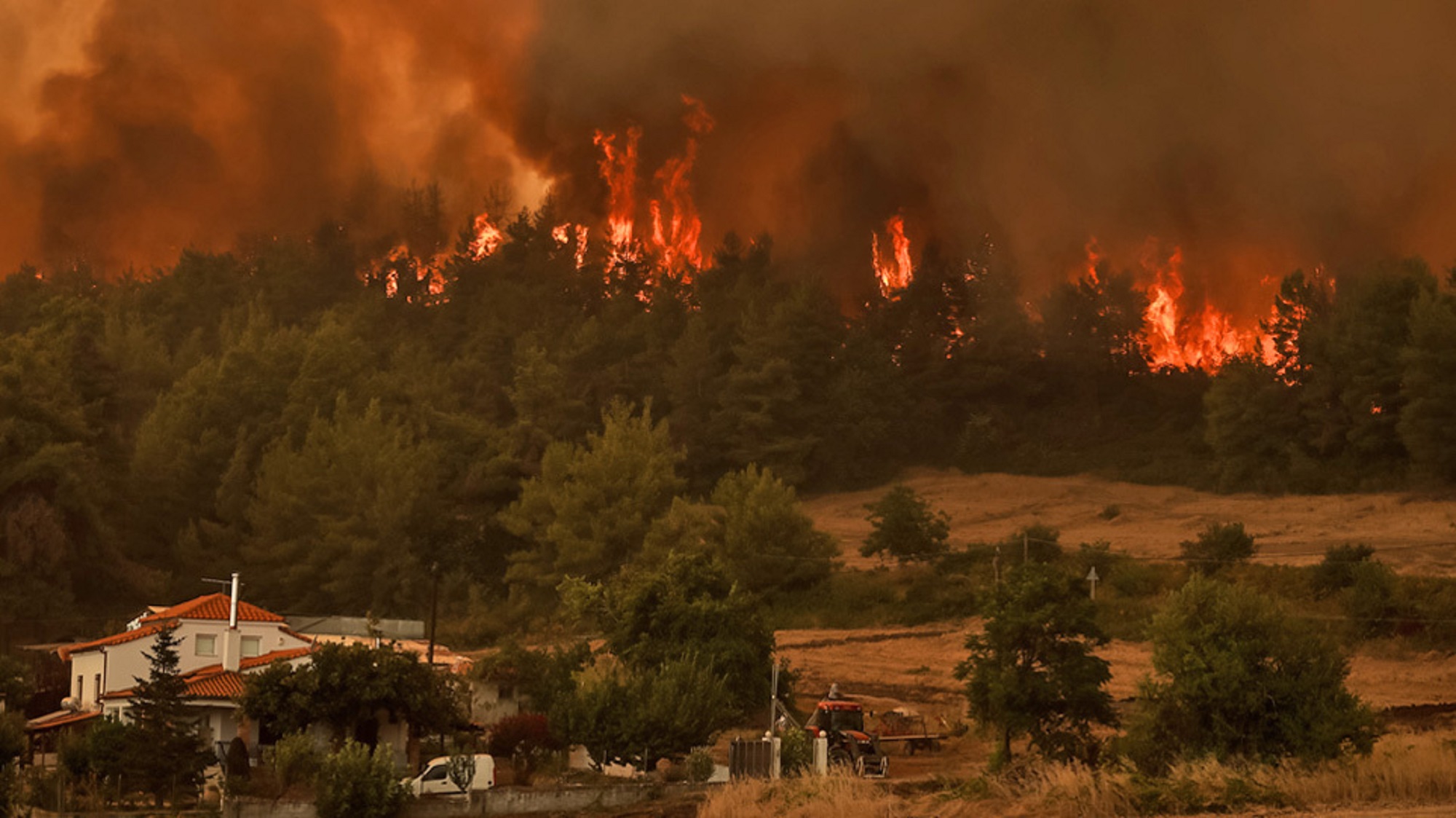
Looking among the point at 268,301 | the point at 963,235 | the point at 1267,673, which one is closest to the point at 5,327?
the point at 268,301

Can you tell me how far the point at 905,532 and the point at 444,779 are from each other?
2918cm

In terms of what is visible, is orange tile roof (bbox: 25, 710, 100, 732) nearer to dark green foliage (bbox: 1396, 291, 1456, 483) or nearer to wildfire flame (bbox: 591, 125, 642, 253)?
dark green foliage (bbox: 1396, 291, 1456, 483)

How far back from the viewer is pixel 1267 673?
29.6m

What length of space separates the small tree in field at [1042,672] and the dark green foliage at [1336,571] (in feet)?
58.3

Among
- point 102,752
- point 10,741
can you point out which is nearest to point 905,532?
point 102,752

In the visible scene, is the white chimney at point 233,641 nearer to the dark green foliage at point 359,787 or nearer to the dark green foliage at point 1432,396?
the dark green foliage at point 359,787

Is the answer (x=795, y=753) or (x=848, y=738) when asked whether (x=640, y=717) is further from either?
(x=848, y=738)

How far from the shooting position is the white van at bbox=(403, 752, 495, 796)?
32.3m

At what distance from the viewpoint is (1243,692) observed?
2914cm

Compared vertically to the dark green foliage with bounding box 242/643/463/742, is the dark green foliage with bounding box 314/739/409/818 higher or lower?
lower

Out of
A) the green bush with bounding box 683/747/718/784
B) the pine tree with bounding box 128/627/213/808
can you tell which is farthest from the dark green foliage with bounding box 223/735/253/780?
the green bush with bounding box 683/747/718/784

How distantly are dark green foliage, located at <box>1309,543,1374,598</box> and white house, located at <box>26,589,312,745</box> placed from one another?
2717cm

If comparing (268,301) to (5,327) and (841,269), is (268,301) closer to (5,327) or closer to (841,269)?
(5,327)

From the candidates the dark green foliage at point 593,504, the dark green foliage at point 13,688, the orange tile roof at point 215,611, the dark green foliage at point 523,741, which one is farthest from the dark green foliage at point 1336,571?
the dark green foliage at point 13,688
